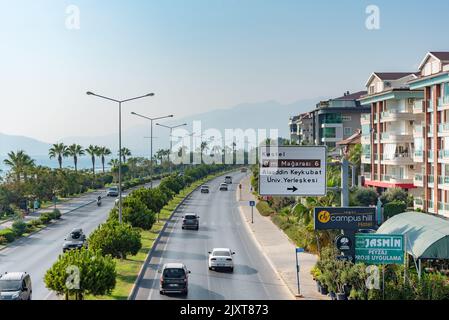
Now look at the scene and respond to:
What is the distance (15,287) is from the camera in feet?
93.2

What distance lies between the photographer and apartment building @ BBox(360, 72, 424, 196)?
A: 69.4 metres

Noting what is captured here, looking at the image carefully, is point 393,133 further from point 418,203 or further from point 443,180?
point 443,180

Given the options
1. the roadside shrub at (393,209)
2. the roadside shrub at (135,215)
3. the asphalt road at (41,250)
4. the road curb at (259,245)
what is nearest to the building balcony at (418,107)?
the roadside shrub at (393,209)

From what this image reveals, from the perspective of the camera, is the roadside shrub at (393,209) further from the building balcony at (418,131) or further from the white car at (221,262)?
the white car at (221,262)

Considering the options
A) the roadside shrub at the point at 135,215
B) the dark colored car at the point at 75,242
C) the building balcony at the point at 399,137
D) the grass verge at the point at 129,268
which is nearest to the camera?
the grass verge at the point at 129,268

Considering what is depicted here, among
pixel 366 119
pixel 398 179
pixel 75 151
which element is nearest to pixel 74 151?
pixel 75 151

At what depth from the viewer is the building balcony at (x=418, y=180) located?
6358cm

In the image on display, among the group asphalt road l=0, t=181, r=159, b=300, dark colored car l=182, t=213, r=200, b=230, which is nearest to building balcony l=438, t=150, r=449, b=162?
dark colored car l=182, t=213, r=200, b=230

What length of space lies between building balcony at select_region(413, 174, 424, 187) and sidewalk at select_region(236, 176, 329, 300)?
15939 millimetres

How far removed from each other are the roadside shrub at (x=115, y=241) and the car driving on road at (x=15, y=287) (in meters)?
8.82

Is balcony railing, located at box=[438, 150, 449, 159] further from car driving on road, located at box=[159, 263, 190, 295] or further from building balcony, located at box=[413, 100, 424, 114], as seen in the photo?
car driving on road, located at box=[159, 263, 190, 295]

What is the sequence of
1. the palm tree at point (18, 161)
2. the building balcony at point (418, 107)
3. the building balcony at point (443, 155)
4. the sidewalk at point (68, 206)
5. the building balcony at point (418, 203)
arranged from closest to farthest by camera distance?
the building balcony at point (443, 155)
the building balcony at point (418, 203)
the building balcony at point (418, 107)
the sidewalk at point (68, 206)
the palm tree at point (18, 161)

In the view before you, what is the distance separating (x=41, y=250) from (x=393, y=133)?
42.7m
